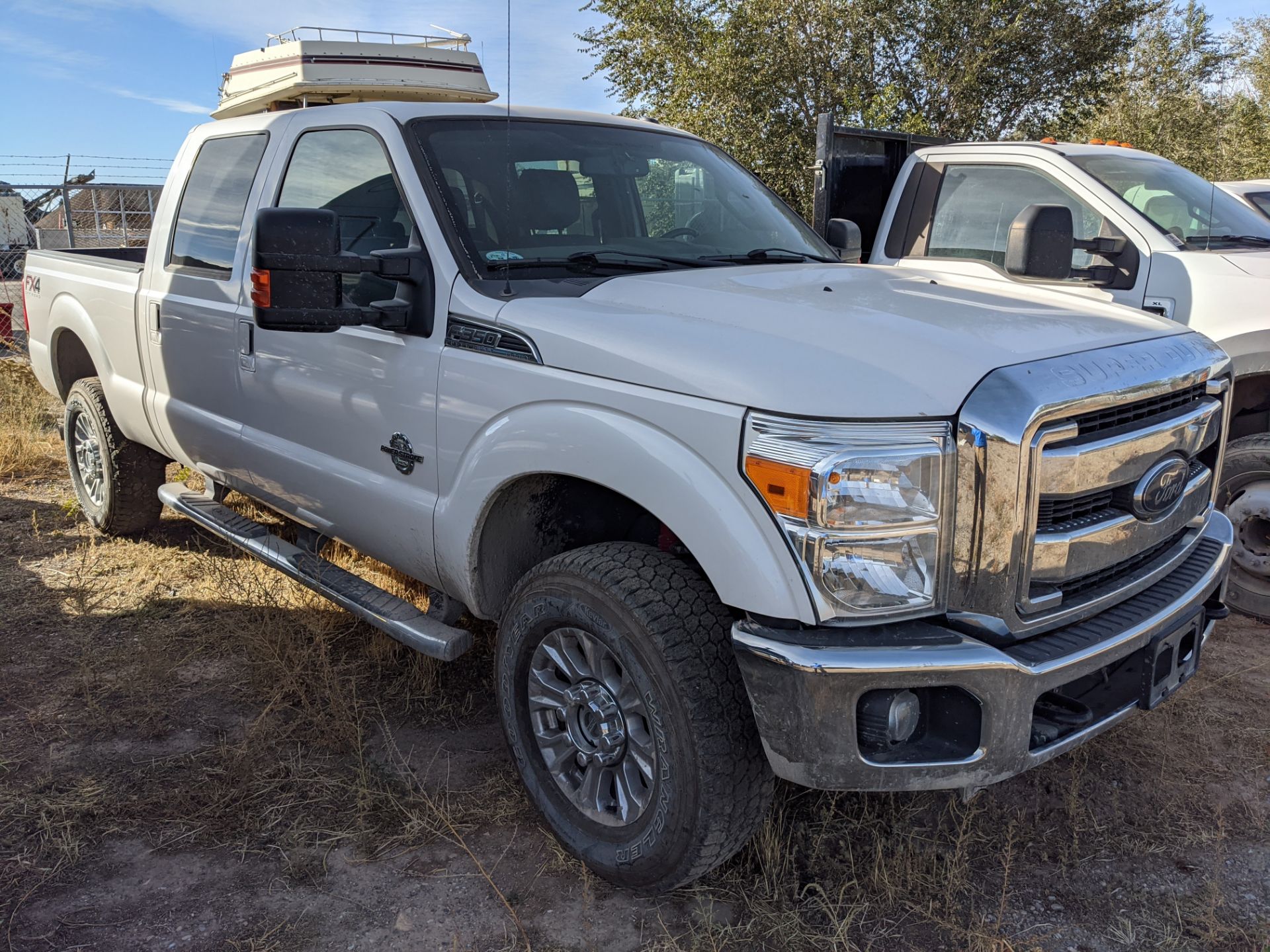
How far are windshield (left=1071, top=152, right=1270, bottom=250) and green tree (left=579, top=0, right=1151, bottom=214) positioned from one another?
10.1 meters

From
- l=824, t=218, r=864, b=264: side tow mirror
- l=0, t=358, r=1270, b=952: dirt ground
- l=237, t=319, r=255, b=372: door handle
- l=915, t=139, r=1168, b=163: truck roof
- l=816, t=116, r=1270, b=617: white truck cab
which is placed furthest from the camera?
l=915, t=139, r=1168, b=163: truck roof

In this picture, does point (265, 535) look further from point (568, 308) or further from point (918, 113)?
point (918, 113)

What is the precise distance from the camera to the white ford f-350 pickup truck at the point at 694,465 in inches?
88.9

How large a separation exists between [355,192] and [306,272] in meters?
0.88

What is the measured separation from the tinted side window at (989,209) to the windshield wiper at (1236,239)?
464mm

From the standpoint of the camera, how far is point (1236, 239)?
16.9ft

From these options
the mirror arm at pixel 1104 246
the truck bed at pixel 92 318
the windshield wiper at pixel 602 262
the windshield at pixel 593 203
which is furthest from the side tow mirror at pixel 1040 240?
the truck bed at pixel 92 318

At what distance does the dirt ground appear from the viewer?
2.66 m

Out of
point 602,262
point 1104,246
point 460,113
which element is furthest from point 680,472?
point 1104,246

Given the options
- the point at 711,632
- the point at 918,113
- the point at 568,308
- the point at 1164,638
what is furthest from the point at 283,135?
the point at 918,113

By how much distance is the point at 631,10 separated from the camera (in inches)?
656

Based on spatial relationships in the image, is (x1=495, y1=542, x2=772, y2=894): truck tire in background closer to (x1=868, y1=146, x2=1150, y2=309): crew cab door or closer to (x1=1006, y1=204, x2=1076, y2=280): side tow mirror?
(x1=1006, y1=204, x2=1076, y2=280): side tow mirror

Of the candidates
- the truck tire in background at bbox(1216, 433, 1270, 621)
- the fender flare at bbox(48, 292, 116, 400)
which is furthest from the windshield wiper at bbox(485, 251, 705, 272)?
the fender flare at bbox(48, 292, 116, 400)

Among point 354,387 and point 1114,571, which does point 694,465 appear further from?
point 354,387
